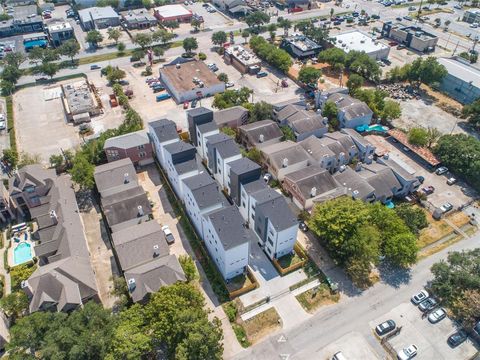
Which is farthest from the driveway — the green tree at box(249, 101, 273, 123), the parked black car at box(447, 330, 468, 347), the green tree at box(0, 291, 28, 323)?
the green tree at box(249, 101, 273, 123)

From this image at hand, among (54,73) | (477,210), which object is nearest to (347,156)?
(477,210)

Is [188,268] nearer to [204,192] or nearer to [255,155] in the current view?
[204,192]

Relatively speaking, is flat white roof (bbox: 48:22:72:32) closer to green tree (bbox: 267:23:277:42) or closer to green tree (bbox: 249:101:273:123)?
green tree (bbox: 267:23:277:42)

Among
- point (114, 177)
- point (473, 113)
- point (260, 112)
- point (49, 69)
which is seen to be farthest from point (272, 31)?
point (114, 177)

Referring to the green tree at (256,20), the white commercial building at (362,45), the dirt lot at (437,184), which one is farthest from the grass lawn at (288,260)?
the green tree at (256,20)

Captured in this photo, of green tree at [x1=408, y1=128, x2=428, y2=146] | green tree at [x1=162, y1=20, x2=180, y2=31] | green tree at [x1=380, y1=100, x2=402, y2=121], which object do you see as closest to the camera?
green tree at [x1=408, y1=128, x2=428, y2=146]
